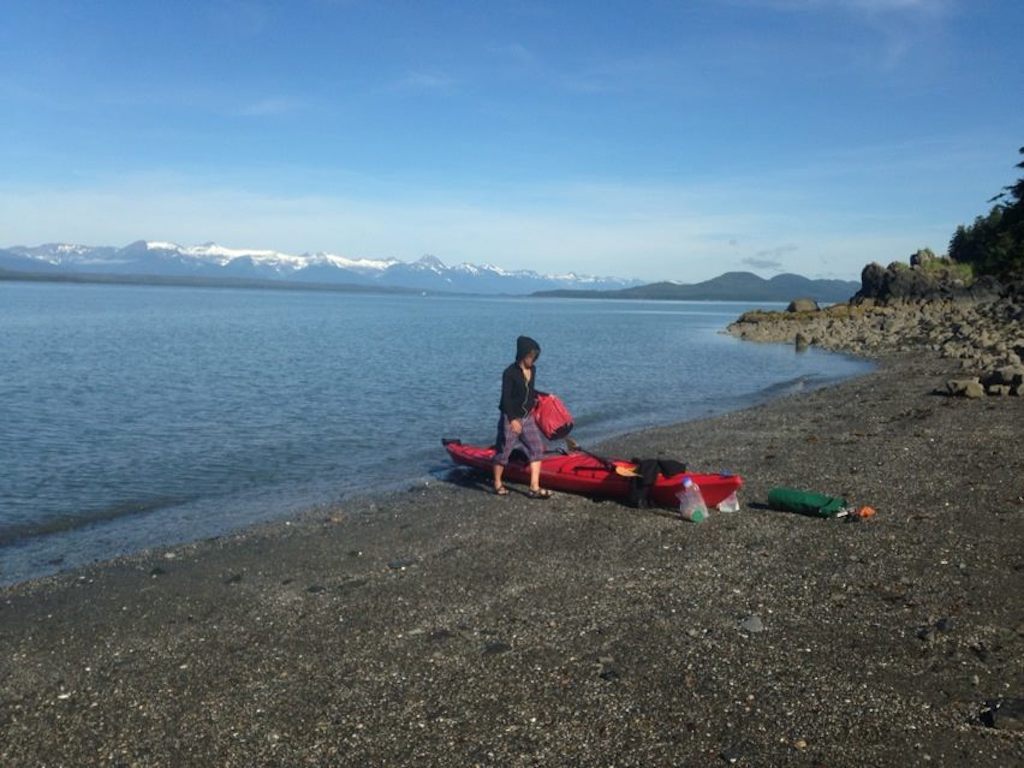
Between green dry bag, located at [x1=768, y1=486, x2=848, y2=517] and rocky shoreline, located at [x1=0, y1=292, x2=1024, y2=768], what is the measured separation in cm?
16

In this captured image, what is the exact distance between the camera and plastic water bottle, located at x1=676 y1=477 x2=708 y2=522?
1089 centimetres

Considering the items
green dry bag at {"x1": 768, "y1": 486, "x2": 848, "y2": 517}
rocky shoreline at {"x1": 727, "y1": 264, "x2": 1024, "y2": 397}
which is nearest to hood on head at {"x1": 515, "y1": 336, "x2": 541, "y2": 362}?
green dry bag at {"x1": 768, "y1": 486, "x2": 848, "y2": 517}

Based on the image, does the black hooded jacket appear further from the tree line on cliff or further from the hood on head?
the tree line on cliff

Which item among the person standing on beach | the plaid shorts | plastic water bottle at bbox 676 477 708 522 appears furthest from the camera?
the plaid shorts

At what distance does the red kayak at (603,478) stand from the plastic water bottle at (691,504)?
0.09 meters

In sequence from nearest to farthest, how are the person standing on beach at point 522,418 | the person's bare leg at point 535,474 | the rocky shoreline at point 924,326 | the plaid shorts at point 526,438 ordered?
the person standing on beach at point 522,418 → the plaid shorts at point 526,438 → the person's bare leg at point 535,474 → the rocky shoreline at point 924,326

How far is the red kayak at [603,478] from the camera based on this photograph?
11.2 meters

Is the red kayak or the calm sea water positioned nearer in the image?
the red kayak

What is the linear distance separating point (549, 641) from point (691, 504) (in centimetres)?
443

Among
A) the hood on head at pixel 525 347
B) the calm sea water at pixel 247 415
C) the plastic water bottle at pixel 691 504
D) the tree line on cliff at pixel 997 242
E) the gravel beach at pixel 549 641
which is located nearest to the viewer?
the gravel beach at pixel 549 641

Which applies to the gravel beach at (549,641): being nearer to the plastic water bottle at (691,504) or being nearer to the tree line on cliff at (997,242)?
the plastic water bottle at (691,504)

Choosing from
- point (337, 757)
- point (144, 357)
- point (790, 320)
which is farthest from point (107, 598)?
point (790, 320)

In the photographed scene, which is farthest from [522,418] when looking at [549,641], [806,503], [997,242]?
[997,242]

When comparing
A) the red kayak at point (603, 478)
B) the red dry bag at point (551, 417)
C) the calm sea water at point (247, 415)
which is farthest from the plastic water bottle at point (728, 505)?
the calm sea water at point (247, 415)
